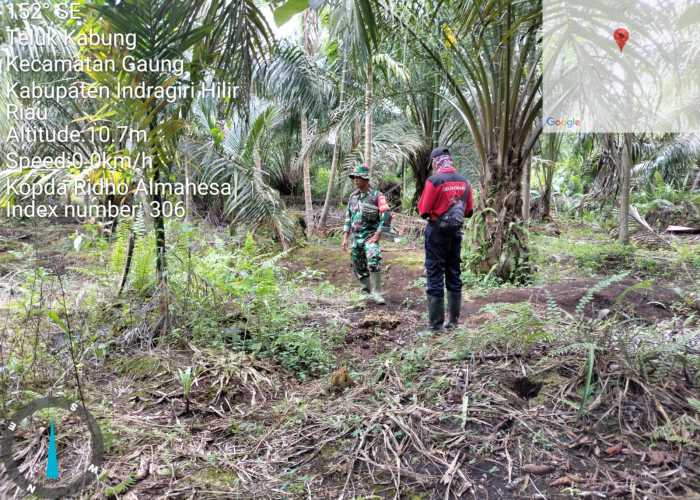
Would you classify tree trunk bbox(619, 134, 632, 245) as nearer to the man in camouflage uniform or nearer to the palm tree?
the palm tree

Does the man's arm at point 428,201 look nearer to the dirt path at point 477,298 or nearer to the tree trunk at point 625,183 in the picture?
the dirt path at point 477,298

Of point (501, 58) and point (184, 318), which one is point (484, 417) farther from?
point (501, 58)

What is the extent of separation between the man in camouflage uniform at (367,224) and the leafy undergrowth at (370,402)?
6.32 ft

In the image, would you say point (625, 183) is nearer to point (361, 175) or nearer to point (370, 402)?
point (361, 175)

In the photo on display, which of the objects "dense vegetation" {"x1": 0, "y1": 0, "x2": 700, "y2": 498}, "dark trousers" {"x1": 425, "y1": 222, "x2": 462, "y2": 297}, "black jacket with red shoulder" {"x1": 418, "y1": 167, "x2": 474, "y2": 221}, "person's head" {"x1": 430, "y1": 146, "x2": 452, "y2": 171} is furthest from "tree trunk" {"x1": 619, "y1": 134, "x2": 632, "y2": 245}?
"dark trousers" {"x1": 425, "y1": 222, "x2": 462, "y2": 297}

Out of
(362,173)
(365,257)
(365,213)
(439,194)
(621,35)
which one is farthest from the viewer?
(365,257)

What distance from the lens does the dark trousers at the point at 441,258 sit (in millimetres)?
4348

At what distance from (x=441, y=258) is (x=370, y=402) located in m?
1.91

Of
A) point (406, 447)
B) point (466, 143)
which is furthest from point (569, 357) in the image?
point (466, 143)

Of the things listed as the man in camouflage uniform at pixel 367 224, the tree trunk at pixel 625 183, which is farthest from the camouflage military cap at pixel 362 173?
the tree trunk at pixel 625 183

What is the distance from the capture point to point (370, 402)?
283 cm

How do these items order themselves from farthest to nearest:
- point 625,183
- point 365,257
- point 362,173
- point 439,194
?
point 625,183, point 365,257, point 362,173, point 439,194

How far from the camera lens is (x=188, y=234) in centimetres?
431

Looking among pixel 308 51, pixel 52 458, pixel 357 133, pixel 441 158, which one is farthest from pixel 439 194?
pixel 357 133
